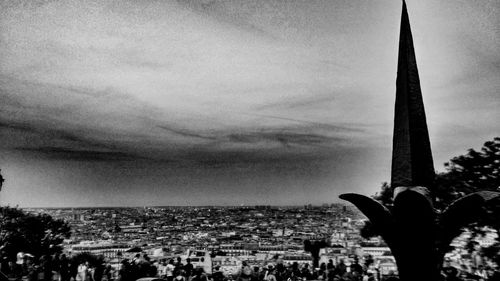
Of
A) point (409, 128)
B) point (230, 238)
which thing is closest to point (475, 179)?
point (409, 128)

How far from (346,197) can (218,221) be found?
103285 mm

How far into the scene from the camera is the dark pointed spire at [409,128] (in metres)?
5.25

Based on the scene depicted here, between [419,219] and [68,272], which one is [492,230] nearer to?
[419,219]

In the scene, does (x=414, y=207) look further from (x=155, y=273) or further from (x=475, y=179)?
(x=475, y=179)

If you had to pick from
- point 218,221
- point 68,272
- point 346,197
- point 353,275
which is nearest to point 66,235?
point 68,272

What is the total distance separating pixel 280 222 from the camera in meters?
106

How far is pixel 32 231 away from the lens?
3019 centimetres

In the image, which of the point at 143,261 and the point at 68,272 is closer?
the point at 143,261

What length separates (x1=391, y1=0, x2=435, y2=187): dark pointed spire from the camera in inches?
207

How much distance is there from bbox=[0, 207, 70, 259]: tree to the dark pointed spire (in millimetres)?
23531

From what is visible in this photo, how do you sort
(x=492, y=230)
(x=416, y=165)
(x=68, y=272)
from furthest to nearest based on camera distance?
(x=492, y=230) → (x=68, y=272) → (x=416, y=165)

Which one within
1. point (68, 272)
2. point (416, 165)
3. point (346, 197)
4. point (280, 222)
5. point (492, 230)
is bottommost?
point (280, 222)

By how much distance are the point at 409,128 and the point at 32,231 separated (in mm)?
32006

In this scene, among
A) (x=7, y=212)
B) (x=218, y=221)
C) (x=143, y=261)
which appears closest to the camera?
(x=143, y=261)
